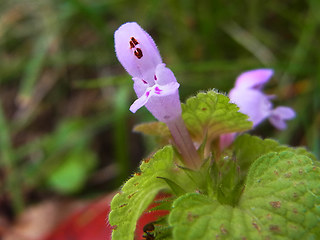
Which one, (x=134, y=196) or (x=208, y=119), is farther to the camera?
(x=208, y=119)

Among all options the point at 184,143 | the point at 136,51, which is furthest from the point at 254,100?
the point at 136,51

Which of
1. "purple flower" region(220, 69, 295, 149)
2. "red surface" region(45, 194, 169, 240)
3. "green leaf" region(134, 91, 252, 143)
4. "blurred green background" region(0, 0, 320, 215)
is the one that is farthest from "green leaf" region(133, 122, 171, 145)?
"blurred green background" region(0, 0, 320, 215)

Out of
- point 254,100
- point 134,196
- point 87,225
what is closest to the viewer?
point 134,196

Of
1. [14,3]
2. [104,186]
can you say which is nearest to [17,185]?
[104,186]

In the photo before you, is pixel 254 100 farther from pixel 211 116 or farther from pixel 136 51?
pixel 136 51

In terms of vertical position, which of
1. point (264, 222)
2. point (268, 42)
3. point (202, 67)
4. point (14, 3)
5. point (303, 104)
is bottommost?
point (303, 104)

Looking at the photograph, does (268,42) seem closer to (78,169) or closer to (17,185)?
(78,169)

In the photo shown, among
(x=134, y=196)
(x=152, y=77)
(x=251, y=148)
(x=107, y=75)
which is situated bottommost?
(x=107, y=75)
